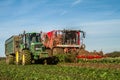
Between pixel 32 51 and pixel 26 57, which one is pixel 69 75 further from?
pixel 32 51

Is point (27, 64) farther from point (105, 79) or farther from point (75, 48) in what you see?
point (105, 79)

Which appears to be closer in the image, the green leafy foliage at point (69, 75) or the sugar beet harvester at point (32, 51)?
the green leafy foliage at point (69, 75)

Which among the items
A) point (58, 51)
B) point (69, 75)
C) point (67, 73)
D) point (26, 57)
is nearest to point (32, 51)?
point (26, 57)

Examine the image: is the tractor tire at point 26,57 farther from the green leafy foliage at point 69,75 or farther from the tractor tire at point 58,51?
the green leafy foliage at point 69,75

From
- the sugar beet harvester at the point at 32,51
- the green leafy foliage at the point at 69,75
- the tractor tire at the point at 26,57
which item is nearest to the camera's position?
the green leafy foliage at the point at 69,75

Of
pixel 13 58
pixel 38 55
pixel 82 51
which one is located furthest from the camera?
pixel 13 58

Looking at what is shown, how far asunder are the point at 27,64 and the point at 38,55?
3.84 ft

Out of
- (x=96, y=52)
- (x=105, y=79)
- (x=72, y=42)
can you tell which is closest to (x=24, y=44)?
(x=72, y=42)

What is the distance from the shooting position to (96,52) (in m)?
37.0

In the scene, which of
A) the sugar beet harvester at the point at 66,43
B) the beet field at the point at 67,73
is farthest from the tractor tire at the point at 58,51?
the beet field at the point at 67,73

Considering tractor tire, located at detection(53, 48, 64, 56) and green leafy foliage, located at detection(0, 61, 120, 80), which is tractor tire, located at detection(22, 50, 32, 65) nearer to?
tractor tire, located at detection(53, 48, 64, 56)

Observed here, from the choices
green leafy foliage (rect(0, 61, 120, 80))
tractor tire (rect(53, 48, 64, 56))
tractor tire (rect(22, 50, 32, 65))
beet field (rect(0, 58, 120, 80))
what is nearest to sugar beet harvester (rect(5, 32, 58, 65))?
tractor tire (rect(22, 50, 32, 65))

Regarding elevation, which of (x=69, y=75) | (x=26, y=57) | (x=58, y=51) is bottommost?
(x=69, y=75)

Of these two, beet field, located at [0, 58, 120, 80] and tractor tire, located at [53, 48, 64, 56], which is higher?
tractor tire, located at [53, 48, 64, 56]
